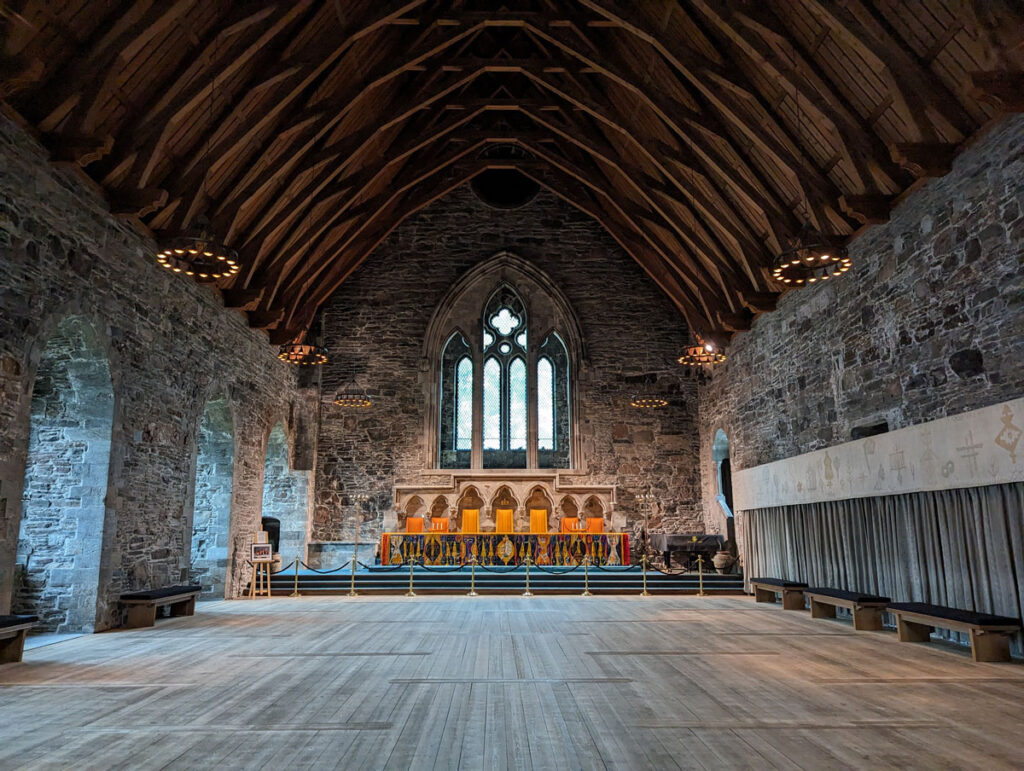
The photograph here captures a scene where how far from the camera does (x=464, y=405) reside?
1552 centimetres

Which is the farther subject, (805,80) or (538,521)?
(538,521)

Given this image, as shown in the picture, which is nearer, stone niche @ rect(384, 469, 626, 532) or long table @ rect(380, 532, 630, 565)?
long table @ rect(380, 532, 630, 565)

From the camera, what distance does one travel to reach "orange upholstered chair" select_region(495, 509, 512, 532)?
1423 centimetres

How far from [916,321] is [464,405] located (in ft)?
31.5

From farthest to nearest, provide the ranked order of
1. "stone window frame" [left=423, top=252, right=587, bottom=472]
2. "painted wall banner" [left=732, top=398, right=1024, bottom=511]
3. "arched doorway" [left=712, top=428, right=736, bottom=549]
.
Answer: "stone window frame" [left=423, top=252, right=587, bottom=472] < "arched doorway" [left=712, top=428, right=736, bottom=549] < "painted wall banner" [left=732, top=398, right=1024, bottom=511]

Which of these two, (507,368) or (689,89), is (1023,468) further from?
(507,368)

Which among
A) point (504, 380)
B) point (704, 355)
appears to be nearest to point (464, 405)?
point (504, 380)

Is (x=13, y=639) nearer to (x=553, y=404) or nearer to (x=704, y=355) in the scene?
(x=704, y=355)

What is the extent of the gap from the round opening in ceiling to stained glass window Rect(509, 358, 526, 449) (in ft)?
11.8

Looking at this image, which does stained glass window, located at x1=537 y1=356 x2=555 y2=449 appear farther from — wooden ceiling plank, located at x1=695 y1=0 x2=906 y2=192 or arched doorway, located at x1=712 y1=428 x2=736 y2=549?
wooden ceiling plank, located at x1=695 y1=0 x2=906 y2=192

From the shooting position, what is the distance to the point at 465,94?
13305 millimetres

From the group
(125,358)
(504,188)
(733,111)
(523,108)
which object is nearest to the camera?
(125,358)

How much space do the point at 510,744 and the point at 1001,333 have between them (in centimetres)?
573

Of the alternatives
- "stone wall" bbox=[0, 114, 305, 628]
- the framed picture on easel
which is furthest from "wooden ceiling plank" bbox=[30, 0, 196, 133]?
the framed picture on easel
